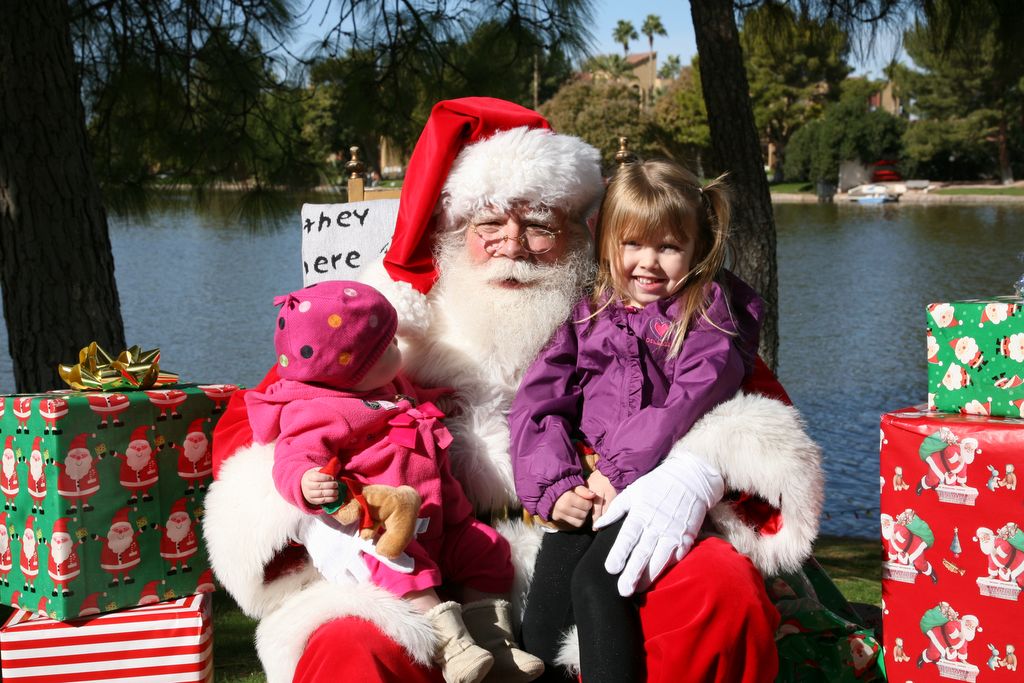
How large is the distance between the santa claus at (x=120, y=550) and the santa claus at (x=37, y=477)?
0.14m

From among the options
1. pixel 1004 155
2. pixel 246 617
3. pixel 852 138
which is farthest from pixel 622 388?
pixel 852 138

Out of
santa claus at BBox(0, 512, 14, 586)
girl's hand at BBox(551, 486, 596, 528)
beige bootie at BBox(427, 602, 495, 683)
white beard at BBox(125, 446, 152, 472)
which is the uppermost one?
white beard at BBox(125, 446, 152, 472)

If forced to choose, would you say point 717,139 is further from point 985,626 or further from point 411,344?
point 985,626

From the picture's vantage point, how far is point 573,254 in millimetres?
2625

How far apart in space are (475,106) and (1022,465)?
160 cm

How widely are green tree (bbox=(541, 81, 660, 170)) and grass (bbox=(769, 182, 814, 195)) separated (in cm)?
881

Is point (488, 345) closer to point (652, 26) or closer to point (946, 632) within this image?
point (946, 632)

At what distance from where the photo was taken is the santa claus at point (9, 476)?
2262 millimetres

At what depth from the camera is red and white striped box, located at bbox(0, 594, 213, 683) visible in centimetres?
224

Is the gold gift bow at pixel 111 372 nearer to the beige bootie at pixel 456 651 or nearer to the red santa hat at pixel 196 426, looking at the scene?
the red santa hat at pixel 196 426

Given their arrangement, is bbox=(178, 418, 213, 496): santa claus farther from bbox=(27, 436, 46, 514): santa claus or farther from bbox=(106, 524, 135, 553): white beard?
bbox=(27, 436, 46, 514): santa claus

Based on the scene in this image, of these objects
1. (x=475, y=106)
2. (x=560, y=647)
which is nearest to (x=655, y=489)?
(x=560, y=647)

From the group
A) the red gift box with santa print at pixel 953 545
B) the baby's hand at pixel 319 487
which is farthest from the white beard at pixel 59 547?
the red gift box with santa print at pixel 953 545

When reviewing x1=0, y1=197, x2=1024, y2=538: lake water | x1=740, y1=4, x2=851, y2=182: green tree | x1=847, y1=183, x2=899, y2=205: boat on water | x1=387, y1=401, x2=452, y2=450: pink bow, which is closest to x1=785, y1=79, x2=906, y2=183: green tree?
x1=740, y1=4, x2=851, y2=182: green tree
